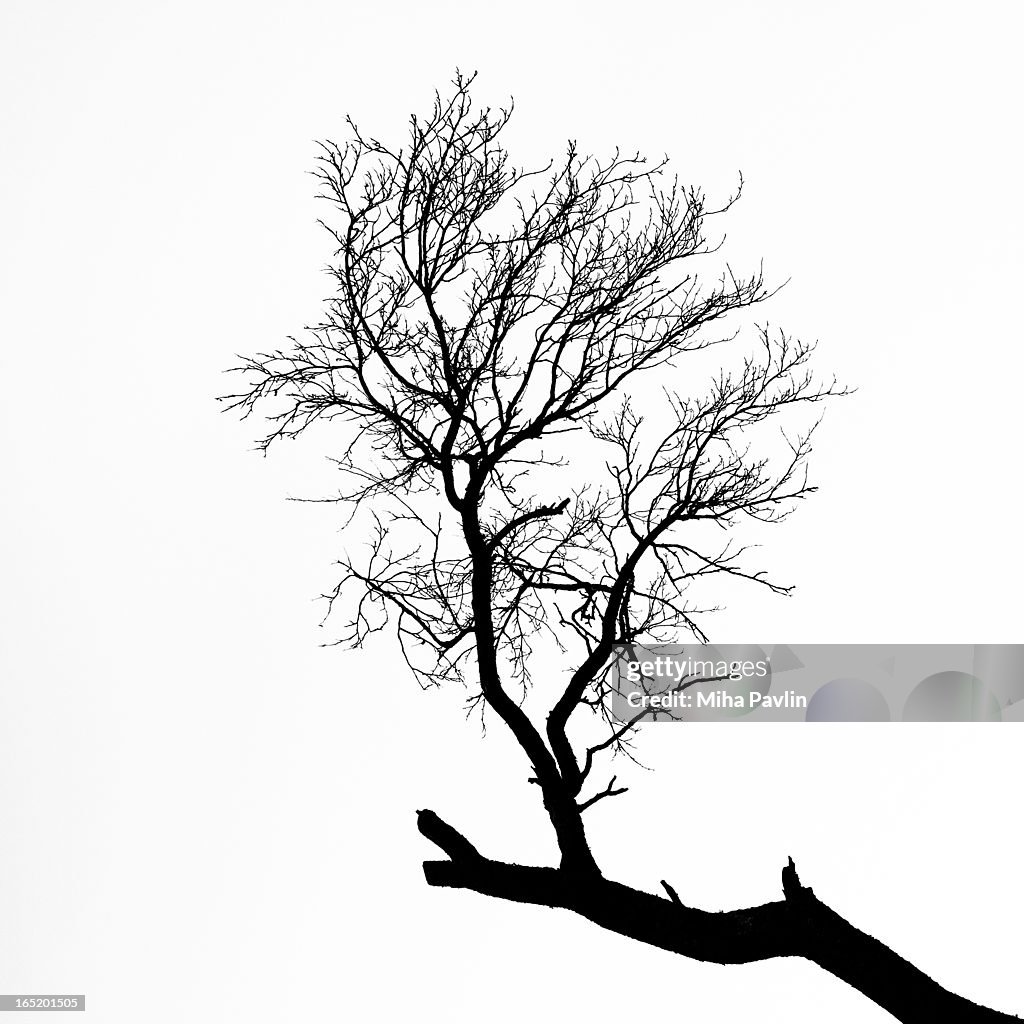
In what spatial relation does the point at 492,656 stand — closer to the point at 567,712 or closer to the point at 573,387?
the point at 567,712

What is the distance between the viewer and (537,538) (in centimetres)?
639

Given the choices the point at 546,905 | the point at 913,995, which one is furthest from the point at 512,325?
the point at 913,995

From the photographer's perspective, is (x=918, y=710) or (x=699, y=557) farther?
(x=918, y=710)

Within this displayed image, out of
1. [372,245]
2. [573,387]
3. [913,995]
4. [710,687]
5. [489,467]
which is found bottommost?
[913,995]

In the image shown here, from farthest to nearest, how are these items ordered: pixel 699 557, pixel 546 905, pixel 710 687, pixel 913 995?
pixel 710 687, pixel 699 557, pixel 546 905, pixel 913 995

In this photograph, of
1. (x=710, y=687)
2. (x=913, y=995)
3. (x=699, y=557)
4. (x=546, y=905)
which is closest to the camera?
(x=913, y=995)

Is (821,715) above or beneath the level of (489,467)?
beneath

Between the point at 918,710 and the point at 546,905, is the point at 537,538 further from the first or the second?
the point at 918,710

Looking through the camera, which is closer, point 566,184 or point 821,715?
point 566,184

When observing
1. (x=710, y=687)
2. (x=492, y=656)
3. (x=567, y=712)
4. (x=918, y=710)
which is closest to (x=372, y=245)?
(x=492, y=656)

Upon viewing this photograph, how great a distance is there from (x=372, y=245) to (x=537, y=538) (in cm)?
188

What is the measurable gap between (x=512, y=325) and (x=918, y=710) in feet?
21.1

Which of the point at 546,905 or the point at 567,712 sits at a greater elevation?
the point at 567,712

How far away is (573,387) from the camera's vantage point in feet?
19.9
